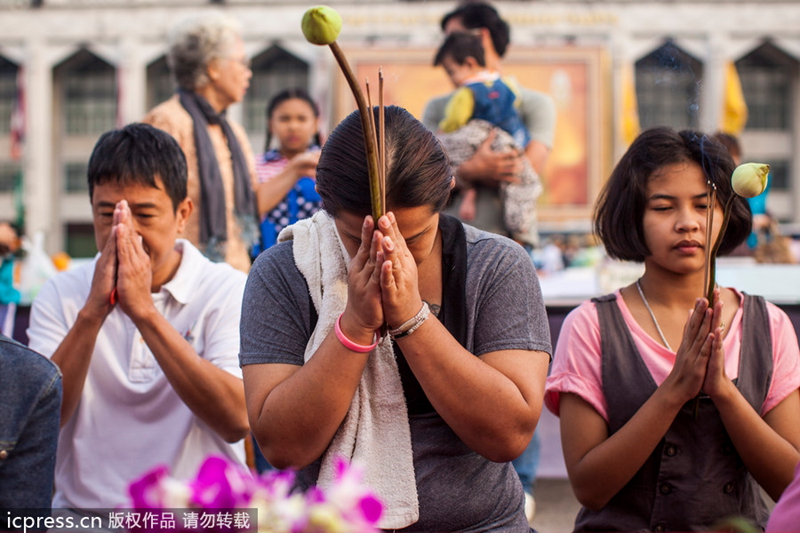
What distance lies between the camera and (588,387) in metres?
1.78

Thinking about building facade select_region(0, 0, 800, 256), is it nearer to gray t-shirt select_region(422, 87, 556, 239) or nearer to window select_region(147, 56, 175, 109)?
window select_region(147, 56, 175, 109)

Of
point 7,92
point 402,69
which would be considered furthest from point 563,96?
point 7,92

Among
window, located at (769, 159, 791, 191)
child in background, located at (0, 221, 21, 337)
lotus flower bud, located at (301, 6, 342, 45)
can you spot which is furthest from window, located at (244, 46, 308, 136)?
lotus flower bud, located at (301, 6, 342, 45)

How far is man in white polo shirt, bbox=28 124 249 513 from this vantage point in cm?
183

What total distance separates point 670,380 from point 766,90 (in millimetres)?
30311

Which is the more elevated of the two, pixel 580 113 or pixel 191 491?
pixel 580 113

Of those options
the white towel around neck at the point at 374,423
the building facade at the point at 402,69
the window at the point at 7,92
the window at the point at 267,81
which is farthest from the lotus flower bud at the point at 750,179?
the window at the point at 7,92

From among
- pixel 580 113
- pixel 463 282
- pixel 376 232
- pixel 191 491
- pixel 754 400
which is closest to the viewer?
pixel 191 491

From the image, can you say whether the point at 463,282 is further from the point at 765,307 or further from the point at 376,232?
the point at 765,307

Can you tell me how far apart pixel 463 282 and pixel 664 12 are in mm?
25201

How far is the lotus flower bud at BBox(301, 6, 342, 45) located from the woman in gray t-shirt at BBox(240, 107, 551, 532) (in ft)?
1.15

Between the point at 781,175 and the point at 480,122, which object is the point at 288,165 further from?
the point at 781,175

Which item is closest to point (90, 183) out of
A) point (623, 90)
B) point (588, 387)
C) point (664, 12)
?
point (588, 387)

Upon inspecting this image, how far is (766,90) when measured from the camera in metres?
28.3
